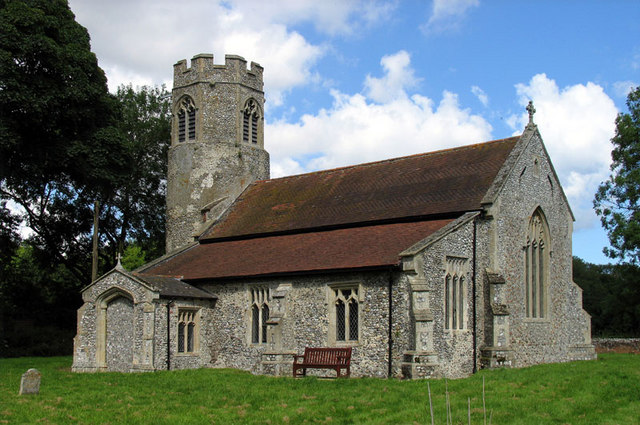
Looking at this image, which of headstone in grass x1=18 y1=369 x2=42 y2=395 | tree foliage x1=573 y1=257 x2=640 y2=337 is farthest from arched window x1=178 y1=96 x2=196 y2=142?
tree foliage x1=573 y1=257 x2=640 y2=337

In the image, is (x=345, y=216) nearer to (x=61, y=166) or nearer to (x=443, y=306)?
(x=443, y=306)

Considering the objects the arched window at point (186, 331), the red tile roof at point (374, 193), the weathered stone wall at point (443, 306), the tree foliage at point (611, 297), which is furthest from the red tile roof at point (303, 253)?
the tree foliage at point (611, 297)

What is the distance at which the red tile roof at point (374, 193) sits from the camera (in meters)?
24.9

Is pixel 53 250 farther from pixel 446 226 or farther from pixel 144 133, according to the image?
pixel 446 226

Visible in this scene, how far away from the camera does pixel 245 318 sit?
25.0 m

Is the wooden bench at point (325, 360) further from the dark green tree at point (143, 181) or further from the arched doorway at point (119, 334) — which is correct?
the dark green tree at point (143, 181)

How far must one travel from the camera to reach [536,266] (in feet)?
83.5

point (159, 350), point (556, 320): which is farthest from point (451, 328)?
point (159, 350)

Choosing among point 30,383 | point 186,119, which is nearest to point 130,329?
point 30,383

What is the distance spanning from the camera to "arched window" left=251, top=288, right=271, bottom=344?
24.6 meters

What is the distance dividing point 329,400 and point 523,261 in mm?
11387

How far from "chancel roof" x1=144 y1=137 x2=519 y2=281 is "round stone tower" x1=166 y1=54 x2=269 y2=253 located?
1759 mm

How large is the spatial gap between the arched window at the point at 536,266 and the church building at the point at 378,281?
2.4 inches

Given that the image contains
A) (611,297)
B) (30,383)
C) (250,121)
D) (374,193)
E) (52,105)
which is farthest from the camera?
(611,297)
